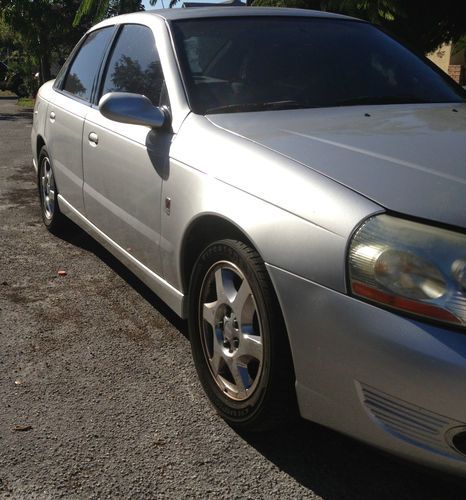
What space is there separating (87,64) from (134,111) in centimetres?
Answer: 194

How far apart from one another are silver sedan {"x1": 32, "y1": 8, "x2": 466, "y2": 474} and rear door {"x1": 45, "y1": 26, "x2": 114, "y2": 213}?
89 mm

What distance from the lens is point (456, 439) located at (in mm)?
2033

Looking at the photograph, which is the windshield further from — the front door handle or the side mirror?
the front door handle

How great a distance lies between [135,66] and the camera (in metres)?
3.96

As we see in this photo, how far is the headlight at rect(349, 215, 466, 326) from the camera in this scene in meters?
2.02

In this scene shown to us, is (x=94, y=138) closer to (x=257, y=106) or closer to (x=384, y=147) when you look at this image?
(x=257, y=106)

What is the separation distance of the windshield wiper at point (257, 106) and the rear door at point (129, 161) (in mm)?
270

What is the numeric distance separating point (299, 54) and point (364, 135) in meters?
1.03


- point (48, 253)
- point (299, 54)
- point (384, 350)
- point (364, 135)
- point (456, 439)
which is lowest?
point (48, 253)

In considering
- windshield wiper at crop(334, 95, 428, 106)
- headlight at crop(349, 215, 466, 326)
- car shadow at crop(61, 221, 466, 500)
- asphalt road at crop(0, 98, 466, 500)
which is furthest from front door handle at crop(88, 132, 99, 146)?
headlight at crop(349, 215, 466, 326)

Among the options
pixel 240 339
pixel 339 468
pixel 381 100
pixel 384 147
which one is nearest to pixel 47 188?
pixel 381 100

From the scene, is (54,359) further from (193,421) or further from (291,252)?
(291,252)

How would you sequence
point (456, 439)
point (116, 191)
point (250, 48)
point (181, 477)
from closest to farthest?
1. point (456, 439)
2. point (181, 477)
3. point (250, 48)
4. point (116, 191)

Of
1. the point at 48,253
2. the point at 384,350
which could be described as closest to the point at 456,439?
the point at 384,350
